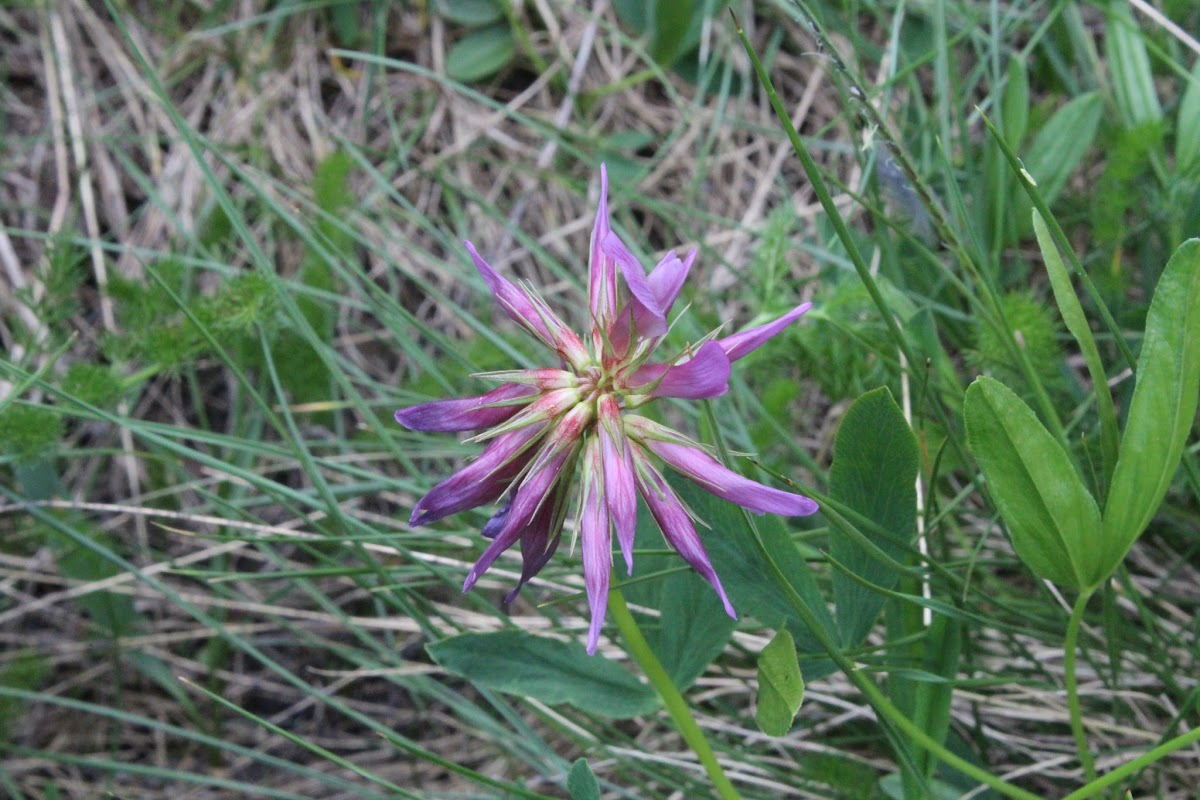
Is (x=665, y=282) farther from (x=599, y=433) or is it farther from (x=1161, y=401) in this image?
(x=1161, y=401)

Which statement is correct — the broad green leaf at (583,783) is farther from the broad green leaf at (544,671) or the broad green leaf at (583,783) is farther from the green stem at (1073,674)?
the green stem at (1073,674)

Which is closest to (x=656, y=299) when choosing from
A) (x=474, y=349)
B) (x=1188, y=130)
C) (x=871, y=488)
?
(x=871, y=488)

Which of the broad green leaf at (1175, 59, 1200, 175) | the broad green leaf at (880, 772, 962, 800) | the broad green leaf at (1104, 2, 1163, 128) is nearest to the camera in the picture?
the broad green leaf at (880, 772, 962, 800)

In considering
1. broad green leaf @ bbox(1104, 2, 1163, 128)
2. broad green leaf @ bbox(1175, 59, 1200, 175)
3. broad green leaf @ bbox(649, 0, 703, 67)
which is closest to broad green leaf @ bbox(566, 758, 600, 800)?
broad green leaf @ bbox(1175, 59, 1200, 175)

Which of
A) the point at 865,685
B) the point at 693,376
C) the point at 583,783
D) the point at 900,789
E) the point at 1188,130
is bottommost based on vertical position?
the point at 900,789

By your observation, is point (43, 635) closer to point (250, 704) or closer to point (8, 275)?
point (250, 704)

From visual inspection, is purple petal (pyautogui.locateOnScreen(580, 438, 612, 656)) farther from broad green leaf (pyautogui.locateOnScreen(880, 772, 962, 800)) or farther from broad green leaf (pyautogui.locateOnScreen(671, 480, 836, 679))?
broad green leaf (pyautogui.locateOnScreen(880, 772, 962, 800))

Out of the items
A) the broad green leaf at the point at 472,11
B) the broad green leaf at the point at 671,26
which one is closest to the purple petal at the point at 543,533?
the broad green leaf at the point at 671,26
